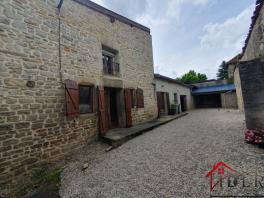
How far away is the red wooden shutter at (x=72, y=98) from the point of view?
4.29 m

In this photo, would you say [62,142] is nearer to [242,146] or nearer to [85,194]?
[85,194]

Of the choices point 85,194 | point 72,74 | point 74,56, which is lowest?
point 85,194

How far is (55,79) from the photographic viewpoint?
13.8 ft

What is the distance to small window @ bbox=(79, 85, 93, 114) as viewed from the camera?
498 centimetres

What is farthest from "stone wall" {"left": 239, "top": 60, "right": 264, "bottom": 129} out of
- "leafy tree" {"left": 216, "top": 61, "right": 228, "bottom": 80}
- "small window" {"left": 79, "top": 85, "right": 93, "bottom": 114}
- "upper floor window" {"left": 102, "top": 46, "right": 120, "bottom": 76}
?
"leafy tree" {"left": 216, "top": 61, "right": 228, "bottom": 80}

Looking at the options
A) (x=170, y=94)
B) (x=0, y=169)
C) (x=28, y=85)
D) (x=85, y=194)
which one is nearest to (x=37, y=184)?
(x=0, y=169)

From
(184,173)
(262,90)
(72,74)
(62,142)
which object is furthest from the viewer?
(72,74)

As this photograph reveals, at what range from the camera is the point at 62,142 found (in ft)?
13.6

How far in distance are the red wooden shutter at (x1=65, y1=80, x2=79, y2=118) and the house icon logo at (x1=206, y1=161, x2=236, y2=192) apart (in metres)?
3.95

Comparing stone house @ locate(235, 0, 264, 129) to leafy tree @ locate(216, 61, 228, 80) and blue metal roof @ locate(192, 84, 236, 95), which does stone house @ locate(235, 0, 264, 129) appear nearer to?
blue metal roof @ locate(192, 84, 236, 95)

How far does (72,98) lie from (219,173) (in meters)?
4.26

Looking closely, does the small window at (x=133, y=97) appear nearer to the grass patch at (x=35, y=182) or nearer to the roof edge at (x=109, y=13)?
the roof edge at (x=109, y=13)

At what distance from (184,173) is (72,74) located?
14.3 feet

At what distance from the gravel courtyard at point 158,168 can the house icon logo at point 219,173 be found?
0.09 m
